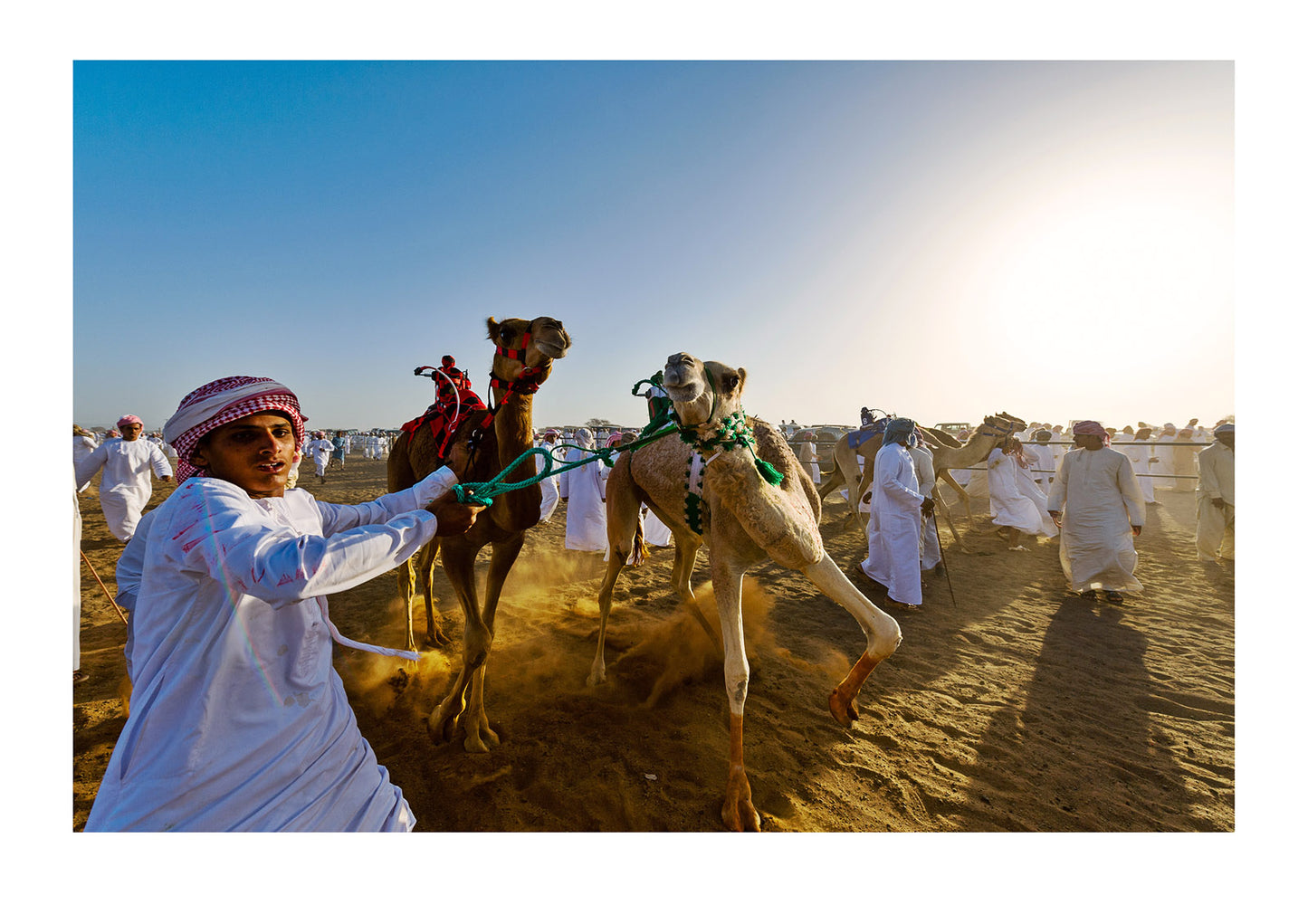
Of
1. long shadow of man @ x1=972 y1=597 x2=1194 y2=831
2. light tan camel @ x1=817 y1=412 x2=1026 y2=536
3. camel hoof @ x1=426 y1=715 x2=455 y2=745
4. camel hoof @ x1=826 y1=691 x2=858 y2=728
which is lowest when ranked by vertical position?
long shadow of man @ x1=972 y1=597 x2=1194 y2=831

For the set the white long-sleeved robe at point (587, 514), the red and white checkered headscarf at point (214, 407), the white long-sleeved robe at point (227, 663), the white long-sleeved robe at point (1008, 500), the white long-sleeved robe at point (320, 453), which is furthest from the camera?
the white long-sleeved robe at point (320, 453)

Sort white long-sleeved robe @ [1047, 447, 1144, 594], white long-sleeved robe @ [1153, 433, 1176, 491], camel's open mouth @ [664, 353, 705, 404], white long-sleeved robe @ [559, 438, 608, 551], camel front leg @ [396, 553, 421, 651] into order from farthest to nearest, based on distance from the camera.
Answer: white long-sleeved robe @ [1153, 433, 1176, 491], white long-sleeved robe @ [559, 438, 608, 551], white long-sleeved robe @ [1047, 447, 1144, 594], camel front leg @ [396, 553, 421, 651], camel's open mouth @ [664, 353, 705, 404]

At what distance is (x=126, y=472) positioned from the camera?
26.5 feet

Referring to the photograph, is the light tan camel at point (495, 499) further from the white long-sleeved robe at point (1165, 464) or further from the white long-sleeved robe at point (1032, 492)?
the white long-sleeved robe at point (1165, 464)

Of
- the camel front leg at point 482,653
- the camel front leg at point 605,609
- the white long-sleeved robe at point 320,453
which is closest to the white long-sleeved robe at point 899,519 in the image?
the camel front leg at point 605,609

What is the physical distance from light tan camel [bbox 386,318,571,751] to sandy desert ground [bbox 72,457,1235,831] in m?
0.27

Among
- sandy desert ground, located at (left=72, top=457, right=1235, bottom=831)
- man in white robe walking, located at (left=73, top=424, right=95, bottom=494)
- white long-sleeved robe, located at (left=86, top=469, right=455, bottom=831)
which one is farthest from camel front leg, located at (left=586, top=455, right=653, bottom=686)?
man in white robe walking, located at (left=73, top=424, right=95, bottom=494)

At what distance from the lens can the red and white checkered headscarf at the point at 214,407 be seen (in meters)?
1.59

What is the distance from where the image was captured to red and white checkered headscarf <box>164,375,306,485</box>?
1.59 m

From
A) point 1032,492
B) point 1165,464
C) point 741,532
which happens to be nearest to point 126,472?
point 741,532

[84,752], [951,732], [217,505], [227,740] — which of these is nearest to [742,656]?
[951,732]

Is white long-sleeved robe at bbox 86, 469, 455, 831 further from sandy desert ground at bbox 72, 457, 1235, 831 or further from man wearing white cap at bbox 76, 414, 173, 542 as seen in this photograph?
man wearing white cap at bbox 76, 414, 173, 542

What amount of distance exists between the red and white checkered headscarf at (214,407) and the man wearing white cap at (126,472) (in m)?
8.46

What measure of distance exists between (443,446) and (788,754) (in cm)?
314
